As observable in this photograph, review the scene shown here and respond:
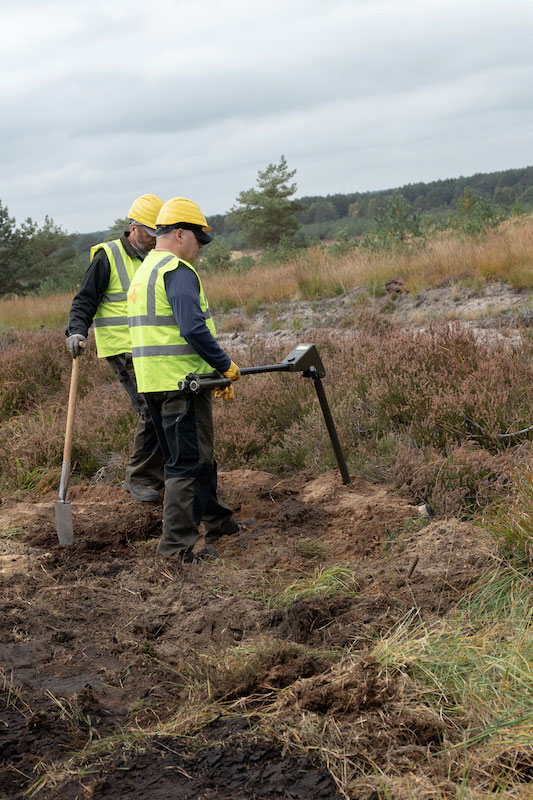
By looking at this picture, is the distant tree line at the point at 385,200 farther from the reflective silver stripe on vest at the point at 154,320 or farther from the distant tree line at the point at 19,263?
the reflective silver stripe on vest at the point at 154,320

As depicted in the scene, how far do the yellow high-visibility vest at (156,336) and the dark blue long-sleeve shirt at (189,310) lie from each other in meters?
0.11

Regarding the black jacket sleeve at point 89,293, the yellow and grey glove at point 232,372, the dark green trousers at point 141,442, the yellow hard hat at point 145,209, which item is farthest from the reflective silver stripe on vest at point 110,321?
the yellow and grey glove at point 232,372

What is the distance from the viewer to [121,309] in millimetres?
5602

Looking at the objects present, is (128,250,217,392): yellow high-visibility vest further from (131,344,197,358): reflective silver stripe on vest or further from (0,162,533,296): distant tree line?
(0,162,533,296): distant tree line

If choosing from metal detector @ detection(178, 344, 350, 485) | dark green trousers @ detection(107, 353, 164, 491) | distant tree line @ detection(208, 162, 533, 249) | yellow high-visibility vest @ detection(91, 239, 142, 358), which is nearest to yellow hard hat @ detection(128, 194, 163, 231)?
yellow high-visibility vest @ detection(91, 239, 142, 358)

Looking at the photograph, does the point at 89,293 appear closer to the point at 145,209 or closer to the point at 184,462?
the point at 145,209

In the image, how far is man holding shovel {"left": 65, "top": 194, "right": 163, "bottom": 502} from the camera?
5.27 metres

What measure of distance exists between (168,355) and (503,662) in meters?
2.59

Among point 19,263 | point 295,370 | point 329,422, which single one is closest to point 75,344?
point 295,370

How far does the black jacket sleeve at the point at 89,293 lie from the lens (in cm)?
544

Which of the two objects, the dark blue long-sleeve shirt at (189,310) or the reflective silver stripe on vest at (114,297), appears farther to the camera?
the reflective silver stripe on vest at (114,297)

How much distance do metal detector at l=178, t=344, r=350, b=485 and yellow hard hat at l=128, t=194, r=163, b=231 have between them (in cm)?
136

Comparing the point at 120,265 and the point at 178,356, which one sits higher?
the point at 120,265

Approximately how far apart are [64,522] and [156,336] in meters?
1.52
